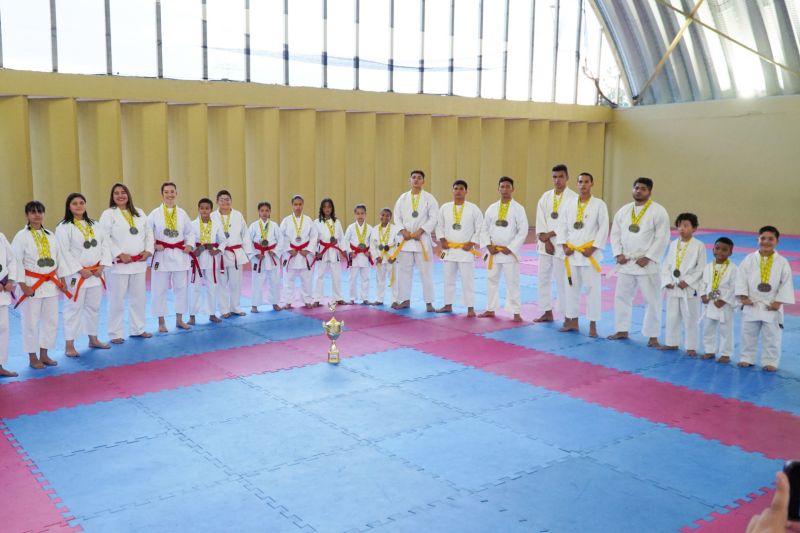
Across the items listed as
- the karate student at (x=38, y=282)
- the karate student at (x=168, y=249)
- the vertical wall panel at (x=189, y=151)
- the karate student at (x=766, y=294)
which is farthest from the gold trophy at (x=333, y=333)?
the vertical wall panel at (x=189, y=151)

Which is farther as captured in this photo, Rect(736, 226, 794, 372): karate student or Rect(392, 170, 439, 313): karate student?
Rect(392, 170, 439, 313): karate student

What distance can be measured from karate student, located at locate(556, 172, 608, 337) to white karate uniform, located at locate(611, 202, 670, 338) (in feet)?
1.05

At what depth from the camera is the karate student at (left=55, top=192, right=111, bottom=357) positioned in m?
6.82

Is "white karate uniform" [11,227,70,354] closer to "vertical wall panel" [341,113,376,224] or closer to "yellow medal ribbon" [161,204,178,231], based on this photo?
"yellow medal ribbon" [161,204,178,231]

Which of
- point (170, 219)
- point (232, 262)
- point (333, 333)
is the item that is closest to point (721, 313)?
point (333, 333)

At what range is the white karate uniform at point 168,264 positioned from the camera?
796 cm

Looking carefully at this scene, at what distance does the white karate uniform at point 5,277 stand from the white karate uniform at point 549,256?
5.59 m

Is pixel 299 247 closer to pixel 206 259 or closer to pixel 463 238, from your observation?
pixel 206 259

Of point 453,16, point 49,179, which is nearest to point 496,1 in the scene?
point 453,16

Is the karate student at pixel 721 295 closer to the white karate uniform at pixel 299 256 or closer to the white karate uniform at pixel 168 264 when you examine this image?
the white karate uniform at pixel 299 256

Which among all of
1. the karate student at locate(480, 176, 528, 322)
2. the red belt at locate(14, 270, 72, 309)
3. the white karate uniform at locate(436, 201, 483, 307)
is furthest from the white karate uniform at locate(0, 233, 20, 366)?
the karate student at locate(480, 176, 528, 322)

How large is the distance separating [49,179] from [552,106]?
46.6ft

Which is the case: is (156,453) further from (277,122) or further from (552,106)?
(552,106)

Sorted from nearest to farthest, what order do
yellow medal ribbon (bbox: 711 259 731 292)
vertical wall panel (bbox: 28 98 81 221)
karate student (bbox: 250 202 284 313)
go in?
yellow medal ribbon (bbox: 711 259 731 292), karate student (bbox: 250 202 284 313), vertical wall panel (bbox: 28 98 81 221)
